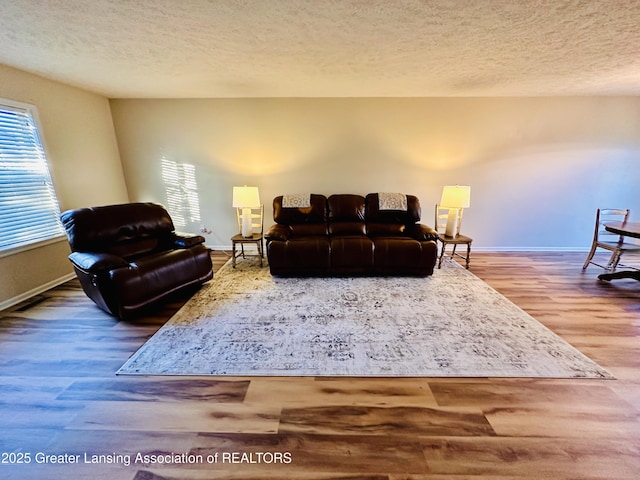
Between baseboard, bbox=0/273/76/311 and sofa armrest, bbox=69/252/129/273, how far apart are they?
1005 mm

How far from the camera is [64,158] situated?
3248 millimetres

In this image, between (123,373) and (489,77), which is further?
(489,77)

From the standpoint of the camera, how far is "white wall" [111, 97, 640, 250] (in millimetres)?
3846

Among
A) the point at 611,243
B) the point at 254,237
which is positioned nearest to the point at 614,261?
the point at 611,243

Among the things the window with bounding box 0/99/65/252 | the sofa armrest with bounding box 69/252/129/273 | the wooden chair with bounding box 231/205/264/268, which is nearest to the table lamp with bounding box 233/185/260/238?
the wooden chair with bounding box 231/205/264/268

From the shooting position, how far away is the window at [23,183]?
2664mm

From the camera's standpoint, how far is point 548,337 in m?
2.08

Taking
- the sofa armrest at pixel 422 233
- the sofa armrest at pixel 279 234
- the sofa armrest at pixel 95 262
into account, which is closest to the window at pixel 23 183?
the sofa armrest at pixel 95 262

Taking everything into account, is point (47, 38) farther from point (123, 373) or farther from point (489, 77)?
point (489, 77)

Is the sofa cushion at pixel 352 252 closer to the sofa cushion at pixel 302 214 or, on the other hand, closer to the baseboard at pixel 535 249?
the sofa cushion at pixel 302 214

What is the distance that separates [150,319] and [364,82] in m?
3.45

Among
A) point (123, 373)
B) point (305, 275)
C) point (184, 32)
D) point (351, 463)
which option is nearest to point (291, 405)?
point (351, 463)

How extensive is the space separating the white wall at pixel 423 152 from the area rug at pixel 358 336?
1.82 metres

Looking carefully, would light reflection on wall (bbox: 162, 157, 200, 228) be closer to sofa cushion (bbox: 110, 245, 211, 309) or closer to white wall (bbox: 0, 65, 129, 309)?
white wall (bbox: 0, 65, 129, 309)
